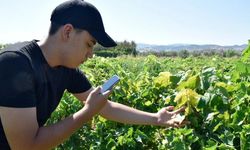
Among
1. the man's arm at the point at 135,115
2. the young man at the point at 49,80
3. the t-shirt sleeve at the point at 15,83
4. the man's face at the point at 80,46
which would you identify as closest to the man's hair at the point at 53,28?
the young man at the point at 49,80

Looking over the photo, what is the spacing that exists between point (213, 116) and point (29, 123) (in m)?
1.00

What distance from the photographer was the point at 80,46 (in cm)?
256

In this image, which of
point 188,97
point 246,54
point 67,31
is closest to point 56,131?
point 67,31

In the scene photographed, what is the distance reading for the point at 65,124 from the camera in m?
2.45

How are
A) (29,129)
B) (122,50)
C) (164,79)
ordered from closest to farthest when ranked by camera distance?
(29,129) → (164,79) → (122,50)

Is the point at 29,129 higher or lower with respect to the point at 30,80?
lower

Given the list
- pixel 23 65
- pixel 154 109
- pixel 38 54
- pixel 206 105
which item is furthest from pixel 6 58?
pixel 154 109

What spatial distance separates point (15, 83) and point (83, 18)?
530mm

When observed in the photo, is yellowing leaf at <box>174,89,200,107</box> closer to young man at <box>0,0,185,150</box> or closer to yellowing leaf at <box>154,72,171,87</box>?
Result: young man at <box>0,0,185,150</box>

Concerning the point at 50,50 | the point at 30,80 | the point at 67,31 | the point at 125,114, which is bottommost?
the point at 125,114

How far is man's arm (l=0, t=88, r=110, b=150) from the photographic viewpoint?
2363 millimetres

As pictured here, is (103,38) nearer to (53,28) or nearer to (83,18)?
(83,18)

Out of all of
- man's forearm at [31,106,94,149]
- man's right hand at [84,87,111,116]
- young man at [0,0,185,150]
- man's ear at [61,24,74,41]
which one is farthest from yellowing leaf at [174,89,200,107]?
man's ear at [61,24,74,41]

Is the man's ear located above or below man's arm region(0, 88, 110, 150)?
above
